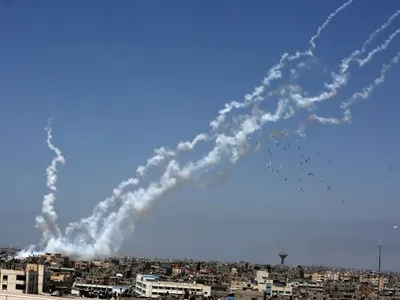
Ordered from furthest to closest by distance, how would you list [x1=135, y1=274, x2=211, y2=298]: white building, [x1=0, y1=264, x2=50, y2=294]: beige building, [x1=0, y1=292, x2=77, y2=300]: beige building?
[x1=135, y1=274, x2=211, y2=298]: white building
[x1=0, y1=264, x2=50, y2=294]: beige building
[x1=0, y1=292, x2=77, y2=300]: beige building

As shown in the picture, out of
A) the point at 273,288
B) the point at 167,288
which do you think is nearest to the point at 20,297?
the point at 167,288

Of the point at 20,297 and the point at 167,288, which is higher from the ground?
the point at 20,297

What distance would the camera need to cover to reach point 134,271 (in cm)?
14575

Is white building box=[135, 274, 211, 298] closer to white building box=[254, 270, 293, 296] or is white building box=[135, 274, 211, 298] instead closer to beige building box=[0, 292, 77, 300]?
white building box=[254, 270, 293, 296]

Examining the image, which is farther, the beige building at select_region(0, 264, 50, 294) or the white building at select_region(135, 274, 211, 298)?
the white building at select_region(135, 274, 211, 298)

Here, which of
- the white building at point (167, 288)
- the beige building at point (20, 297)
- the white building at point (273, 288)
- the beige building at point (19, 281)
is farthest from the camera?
the white building at point (273, 288)

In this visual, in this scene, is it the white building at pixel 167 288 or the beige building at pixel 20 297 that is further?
the white building at pixel 167 288

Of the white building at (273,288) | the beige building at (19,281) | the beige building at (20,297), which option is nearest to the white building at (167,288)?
the white building at (273,288)

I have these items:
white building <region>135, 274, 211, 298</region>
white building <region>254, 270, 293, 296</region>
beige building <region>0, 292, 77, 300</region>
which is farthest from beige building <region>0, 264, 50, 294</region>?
white building <region>254, 270, 293, 296</region>

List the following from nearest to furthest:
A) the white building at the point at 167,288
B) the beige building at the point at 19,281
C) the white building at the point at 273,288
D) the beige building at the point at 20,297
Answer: the beige building at the point at 20,297 → the beige building at the point at 19,281 → the white building at the point at 167,288 → the white building at the point at 273,288

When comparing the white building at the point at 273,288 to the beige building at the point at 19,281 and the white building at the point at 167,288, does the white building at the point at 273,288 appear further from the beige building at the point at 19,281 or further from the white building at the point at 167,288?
the beige building at the point at 19,281

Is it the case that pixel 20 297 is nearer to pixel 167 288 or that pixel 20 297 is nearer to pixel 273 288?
pixel 167 288

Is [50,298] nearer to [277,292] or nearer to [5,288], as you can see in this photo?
[5,288]

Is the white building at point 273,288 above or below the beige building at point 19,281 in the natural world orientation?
below
